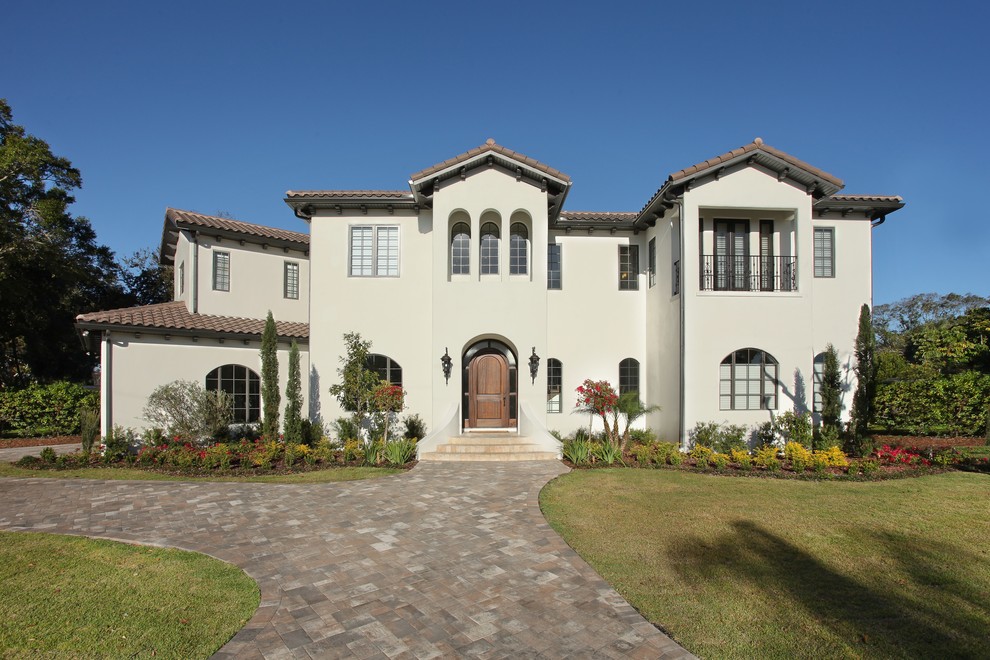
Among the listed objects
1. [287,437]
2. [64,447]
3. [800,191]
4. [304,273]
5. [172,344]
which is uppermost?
[800,191]

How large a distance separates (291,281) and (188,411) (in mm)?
6434

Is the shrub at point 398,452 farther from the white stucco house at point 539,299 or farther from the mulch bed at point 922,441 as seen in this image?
the mulch bed at point 922,441

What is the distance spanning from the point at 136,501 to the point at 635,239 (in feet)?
50.8

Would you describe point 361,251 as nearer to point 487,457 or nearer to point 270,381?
point 270,381

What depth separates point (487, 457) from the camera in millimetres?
13328

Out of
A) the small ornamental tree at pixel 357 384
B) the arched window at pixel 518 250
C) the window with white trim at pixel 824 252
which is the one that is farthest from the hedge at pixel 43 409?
the window with white trim at pixel 824 252

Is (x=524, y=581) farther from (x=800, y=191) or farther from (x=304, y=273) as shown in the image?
(x=304, y=273)

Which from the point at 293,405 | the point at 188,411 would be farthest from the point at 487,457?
the point at 188,411

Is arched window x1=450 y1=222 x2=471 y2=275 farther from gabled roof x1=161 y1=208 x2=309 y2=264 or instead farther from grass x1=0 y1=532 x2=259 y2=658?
grass x1=0 y1=532 x2=259 y2=658

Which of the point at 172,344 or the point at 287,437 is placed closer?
the point at 287,437

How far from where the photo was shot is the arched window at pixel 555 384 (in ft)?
54.6

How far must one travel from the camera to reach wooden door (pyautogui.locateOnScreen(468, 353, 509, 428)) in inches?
620

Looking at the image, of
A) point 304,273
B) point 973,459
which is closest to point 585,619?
point 973,459

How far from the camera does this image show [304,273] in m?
19.3
